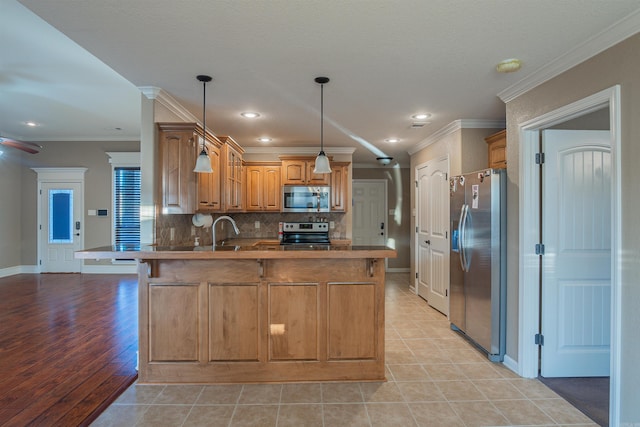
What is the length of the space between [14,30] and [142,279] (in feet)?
7.07

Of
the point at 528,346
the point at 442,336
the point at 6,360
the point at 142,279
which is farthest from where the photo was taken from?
the point at 442,336

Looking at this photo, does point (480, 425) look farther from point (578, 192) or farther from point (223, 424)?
point (578, 192)

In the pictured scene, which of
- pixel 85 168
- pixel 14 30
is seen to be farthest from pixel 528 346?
pixel 85 168

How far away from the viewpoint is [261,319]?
254cm

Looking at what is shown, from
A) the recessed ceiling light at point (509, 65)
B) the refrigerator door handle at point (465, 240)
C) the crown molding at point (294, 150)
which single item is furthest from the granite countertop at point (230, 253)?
the crown molding at point (294, 150)

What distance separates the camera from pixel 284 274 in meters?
2.55

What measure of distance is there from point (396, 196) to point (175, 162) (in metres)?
5.27

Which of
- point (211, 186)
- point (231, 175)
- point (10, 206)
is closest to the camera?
point (211, 186)

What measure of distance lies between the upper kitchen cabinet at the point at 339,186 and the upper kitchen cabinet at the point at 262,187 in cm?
89

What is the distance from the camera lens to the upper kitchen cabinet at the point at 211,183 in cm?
332

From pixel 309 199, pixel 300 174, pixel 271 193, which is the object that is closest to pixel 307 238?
pixel 309 199

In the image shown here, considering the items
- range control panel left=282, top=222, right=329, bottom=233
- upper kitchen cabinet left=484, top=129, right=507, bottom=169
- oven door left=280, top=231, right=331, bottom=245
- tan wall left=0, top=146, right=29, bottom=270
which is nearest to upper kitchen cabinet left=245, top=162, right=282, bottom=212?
range control panel left=282, top=222, right=329, bottom=233

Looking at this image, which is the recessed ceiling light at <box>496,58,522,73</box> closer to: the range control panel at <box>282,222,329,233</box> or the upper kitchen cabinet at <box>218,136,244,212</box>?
the upper kitchen cabinet at <box>218,136,244,212</box>

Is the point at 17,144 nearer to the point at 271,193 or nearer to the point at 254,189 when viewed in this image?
the point at 254,189
